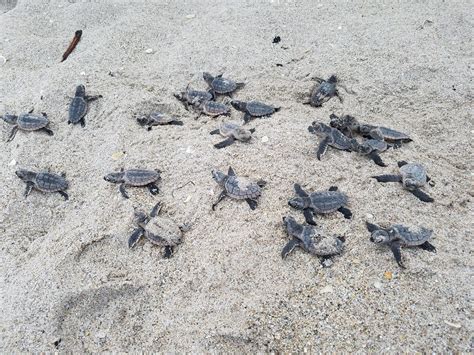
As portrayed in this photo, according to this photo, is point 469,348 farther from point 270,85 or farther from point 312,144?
point 270,85

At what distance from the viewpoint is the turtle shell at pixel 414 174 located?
284cm

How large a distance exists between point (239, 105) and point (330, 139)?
3.33ft

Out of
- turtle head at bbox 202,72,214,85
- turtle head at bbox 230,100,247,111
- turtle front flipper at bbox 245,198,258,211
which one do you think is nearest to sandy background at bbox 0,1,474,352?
turtle front flipper at bbox 245,198,258,211

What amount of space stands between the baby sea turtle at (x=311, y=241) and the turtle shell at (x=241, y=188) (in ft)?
1.22

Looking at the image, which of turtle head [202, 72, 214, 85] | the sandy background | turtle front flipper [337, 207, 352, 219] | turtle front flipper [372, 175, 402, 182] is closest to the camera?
the sandy background

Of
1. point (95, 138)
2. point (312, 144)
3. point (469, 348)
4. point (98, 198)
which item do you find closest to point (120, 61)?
point (95, 138)

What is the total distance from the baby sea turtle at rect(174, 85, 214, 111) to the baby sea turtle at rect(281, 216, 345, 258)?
5.85 feet

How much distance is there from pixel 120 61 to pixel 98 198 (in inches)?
84.2

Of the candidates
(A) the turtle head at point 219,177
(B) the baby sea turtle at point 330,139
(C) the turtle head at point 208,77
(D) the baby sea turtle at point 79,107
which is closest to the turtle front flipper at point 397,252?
(B) the baby sea turtle at point 330,139

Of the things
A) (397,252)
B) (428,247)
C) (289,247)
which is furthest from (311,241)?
(428,247)

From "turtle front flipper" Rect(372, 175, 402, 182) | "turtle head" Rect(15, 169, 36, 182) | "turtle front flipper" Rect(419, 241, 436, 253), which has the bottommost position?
"turtle front flipper" Rect(419, 241, 436, 253)

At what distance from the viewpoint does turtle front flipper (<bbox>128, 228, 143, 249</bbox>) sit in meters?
2.64

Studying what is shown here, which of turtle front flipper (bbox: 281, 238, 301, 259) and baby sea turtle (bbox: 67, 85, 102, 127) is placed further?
baby sea turtle (bbox: 67, 85, 102, 127)

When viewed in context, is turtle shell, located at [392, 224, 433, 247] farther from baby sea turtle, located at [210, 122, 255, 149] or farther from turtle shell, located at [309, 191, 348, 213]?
baby sea turtle, located at [210, 122, 255, 149]
